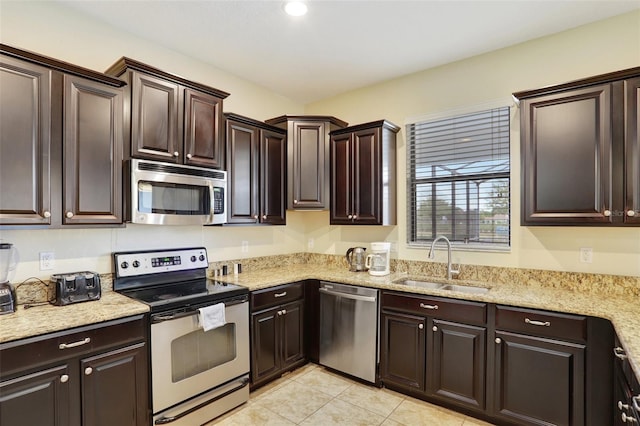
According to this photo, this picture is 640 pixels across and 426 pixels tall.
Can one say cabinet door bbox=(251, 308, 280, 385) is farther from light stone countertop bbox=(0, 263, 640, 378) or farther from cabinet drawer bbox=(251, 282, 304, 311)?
light stone countertop bbox=(0, 263, 640, 378)

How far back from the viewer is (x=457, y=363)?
8.38 ft

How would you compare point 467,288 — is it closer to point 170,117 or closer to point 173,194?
point 173,194

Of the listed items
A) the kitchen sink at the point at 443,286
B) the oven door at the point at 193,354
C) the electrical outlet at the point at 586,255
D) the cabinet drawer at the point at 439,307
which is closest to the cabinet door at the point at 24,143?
the oven door at the point at 193,354

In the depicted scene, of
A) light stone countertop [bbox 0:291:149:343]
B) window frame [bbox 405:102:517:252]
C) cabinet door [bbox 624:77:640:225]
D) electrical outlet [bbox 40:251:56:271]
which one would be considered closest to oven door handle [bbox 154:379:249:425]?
light stone countertop [bbox 0:291:149:343]

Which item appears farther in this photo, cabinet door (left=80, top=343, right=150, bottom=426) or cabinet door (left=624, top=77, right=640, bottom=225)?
cabinet door (left=624, top=77, right=640, bottom=225)

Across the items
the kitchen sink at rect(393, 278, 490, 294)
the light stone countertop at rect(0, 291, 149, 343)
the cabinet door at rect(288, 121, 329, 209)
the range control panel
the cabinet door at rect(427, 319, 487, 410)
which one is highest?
the cabinet door at rect(288, 121, 329, 209)

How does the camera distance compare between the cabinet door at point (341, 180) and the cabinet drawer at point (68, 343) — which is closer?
the cabinet drawer at point (68, 343)

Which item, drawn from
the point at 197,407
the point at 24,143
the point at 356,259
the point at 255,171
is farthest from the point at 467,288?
the point at 24,143

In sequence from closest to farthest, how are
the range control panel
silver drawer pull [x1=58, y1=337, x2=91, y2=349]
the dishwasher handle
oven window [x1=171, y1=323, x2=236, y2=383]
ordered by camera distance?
1. silver drawer pull [x1=58, y1=337, x2=91, y2=349]
2. oven window [x1=171, y1=323, x2=236, y2=383]
3. the range control panel
4. the dishwasher handle

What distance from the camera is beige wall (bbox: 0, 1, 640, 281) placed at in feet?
7.61

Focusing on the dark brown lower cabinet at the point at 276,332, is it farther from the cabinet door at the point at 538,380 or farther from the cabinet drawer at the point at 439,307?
the cabinet door at the point at 538,380

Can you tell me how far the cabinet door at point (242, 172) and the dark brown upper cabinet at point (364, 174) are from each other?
31.9 inches

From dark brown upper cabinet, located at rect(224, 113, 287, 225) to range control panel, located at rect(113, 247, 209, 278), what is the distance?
449 mm

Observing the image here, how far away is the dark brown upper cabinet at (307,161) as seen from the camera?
353 centimetres
